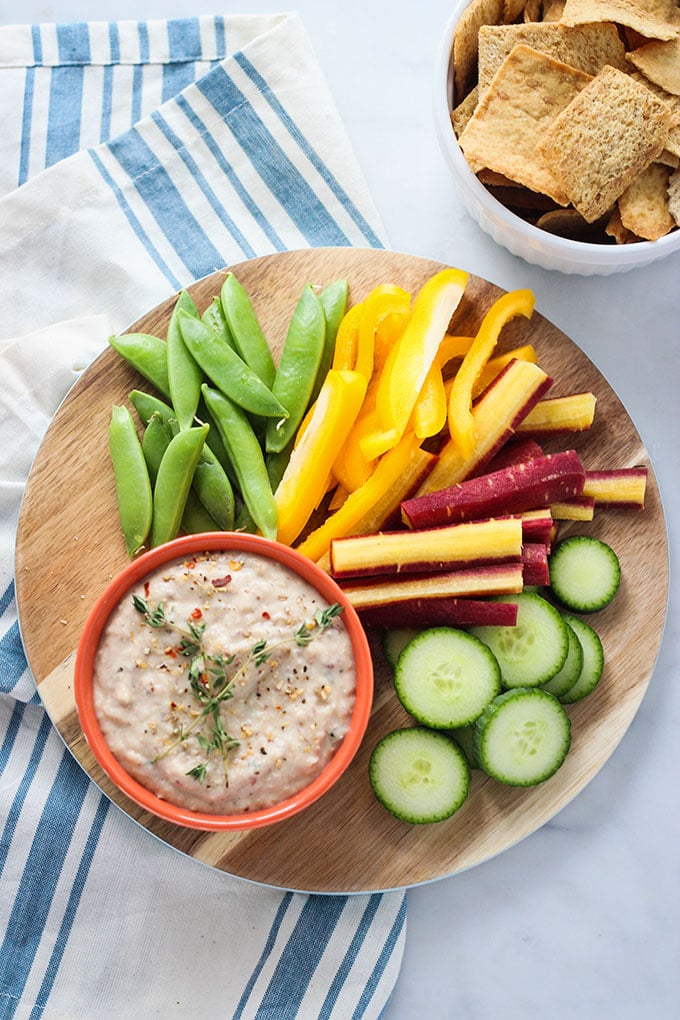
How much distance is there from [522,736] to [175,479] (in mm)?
1175

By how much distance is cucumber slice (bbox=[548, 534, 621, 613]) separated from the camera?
2.78 m

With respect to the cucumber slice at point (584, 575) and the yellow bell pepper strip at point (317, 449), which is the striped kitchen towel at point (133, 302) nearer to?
the yellow bell pepper strip at point (317, 449)

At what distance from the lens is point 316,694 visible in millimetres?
2332

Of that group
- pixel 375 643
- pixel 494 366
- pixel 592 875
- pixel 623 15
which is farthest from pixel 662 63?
pixel 592 875

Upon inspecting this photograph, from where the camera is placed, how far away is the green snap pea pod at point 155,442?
2773 millimetres

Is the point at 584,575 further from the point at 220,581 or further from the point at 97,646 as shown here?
the point at 97,646

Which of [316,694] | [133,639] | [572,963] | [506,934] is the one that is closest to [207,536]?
[133,639]

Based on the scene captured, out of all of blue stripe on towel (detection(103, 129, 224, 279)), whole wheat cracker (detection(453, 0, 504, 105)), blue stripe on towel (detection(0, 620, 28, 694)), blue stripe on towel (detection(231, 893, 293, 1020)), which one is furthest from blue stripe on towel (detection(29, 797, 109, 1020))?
whole wheat cracker (detection(453, 0, 504, 105))

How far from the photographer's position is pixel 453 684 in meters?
2.60

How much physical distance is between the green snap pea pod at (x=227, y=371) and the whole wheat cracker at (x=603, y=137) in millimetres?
978

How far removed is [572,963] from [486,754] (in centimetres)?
93

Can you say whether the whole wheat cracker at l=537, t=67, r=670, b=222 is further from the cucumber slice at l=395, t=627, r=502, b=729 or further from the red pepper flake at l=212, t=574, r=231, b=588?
the red pepper flake at l=212, t=574, r=231, b=588

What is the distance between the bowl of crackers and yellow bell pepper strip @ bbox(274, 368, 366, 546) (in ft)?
2.21

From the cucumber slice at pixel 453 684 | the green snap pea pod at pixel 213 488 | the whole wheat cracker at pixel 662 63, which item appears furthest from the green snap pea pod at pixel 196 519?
the whole wheat cracker at pixel 662 63
